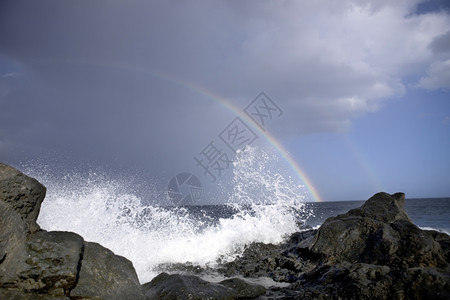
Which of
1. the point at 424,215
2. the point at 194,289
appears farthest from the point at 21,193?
the point at 424,215

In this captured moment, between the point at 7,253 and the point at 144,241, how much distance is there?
7919 millimetres

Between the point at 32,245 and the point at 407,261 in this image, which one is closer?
the point at 32,245

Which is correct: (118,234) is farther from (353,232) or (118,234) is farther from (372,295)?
(372,295)

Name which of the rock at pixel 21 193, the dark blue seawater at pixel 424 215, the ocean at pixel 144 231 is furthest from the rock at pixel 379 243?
the dark blue seawater at pixel 424 215

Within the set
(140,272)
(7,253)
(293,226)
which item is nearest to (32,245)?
(7,253)

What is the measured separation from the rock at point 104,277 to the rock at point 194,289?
55 centimetres

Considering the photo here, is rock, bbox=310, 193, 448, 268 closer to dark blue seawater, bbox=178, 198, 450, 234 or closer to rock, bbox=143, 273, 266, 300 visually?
rock, bbox=143, 273, 266, 300

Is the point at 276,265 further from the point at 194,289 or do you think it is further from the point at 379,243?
the point at 194,289

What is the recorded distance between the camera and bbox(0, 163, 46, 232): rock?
424cm

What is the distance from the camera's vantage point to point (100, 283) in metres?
4.44

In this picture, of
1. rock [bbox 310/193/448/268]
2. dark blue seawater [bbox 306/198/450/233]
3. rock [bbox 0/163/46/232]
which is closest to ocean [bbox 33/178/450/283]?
rock [bbox 310/193/448/268]

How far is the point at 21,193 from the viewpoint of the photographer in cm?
437

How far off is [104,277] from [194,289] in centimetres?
155

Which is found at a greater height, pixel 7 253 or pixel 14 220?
pixel 14 220
